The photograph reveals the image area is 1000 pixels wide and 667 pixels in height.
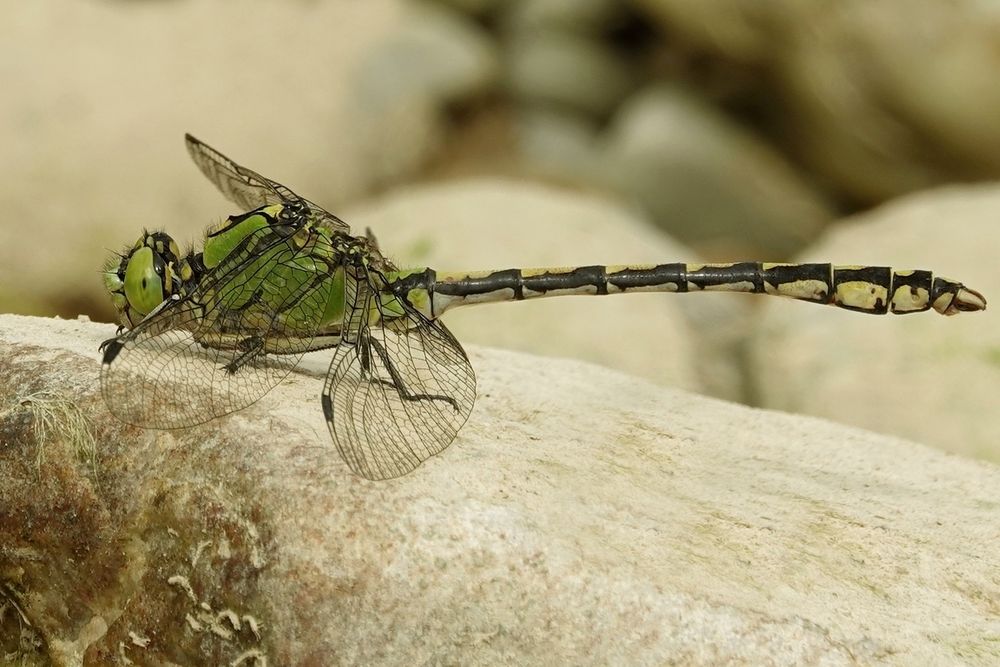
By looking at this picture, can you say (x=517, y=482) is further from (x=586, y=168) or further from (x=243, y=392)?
(x=586, y=168)

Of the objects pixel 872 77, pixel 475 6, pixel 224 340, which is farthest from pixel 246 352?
pixel 475 6

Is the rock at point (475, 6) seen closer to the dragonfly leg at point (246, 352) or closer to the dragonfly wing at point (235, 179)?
the dragonfly wing at point (235, 179)

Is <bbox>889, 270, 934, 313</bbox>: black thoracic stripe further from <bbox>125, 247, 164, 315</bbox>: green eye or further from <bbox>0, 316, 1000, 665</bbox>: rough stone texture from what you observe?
<bbox>125, 247, 164, 315</bbox>: green eye

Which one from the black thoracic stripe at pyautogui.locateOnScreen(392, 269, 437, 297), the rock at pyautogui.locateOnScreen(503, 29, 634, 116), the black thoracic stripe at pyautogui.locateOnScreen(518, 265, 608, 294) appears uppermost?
the rock at pyautogui.locateOnScreen(503, 29, 634, 116)

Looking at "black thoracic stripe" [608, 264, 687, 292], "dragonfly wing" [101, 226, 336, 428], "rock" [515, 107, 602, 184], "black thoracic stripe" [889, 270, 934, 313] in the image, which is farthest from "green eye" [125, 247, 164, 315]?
"rock" [515, 107, 602, 184]

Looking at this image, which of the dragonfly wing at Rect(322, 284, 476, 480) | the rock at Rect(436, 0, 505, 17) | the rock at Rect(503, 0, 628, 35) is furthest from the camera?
the rock at Rect(436, 0, 505, 17)

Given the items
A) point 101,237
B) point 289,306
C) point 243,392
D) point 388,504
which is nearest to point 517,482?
point 388,504

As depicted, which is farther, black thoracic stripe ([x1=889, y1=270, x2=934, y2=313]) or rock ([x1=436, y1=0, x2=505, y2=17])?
rock ([x1=436, y1=0, x2=505, y2=17])
